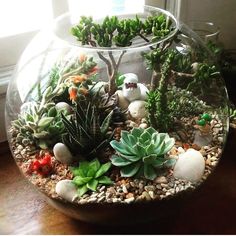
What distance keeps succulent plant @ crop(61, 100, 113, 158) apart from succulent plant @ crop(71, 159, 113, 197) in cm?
3

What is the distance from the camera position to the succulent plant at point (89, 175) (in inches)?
25.0

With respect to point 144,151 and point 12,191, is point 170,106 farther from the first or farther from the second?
point 12,191

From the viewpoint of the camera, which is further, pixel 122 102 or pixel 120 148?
pixel 122 102

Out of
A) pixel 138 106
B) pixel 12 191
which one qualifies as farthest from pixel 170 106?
pixel 12 191

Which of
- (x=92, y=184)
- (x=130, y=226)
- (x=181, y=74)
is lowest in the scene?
(x=130, y=226)

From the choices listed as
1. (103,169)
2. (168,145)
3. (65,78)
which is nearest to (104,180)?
(103,169)

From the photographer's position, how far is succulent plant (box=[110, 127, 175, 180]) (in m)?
0.64

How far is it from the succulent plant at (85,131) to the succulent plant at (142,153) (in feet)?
0.10

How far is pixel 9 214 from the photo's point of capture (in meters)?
0.73

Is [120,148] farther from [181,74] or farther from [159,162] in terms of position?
[181,74]

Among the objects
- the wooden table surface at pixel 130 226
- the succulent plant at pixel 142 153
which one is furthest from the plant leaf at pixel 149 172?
the wooden table surface at pixel 130 226

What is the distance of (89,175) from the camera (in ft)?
2.13

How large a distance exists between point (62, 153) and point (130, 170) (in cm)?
12

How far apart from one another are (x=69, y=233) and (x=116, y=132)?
0.20m
